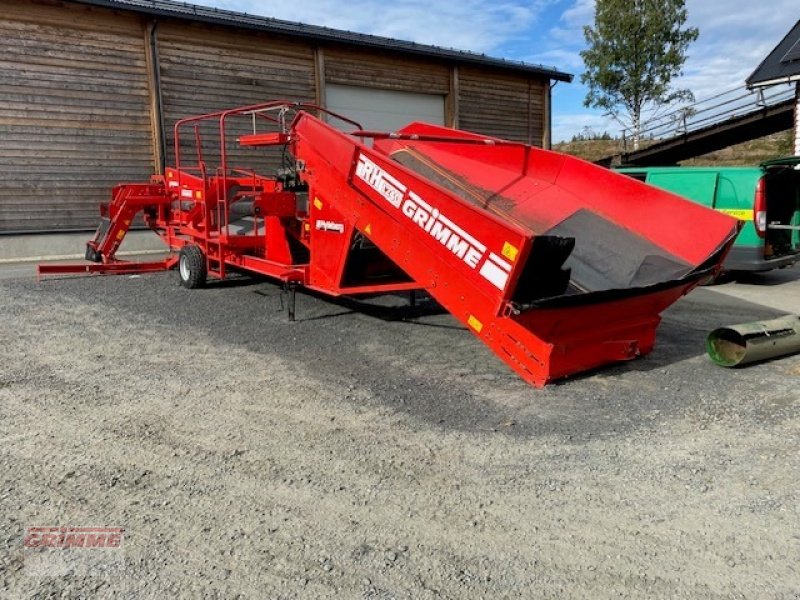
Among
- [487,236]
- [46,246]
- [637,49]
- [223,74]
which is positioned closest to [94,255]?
[46,246]

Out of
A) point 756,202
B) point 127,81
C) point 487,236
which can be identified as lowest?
point 756,202

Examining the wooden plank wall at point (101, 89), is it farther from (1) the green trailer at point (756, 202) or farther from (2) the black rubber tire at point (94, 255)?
(1) the green trailer at point (756, 202)

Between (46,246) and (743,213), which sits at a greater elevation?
(743,213)

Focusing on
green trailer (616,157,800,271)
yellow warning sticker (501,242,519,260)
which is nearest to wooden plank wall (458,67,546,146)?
green trailer (616,157,800,271)

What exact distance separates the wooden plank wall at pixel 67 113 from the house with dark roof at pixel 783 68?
14.3 metres

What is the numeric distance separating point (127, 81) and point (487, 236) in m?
11.3

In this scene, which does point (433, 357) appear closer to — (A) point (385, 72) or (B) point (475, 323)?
(B) point (475, 323)

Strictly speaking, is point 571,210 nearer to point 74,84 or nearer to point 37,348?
point 37,348

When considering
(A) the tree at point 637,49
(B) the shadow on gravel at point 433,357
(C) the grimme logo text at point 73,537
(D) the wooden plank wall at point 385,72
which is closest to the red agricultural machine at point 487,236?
(B) the shadow on gravel at point 433,357

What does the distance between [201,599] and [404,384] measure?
8.28ft

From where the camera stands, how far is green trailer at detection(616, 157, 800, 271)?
8922mm

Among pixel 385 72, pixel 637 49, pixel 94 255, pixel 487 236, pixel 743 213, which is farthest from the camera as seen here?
pixel 637 49

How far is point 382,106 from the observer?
1614 cm

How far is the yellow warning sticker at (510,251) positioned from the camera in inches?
151
